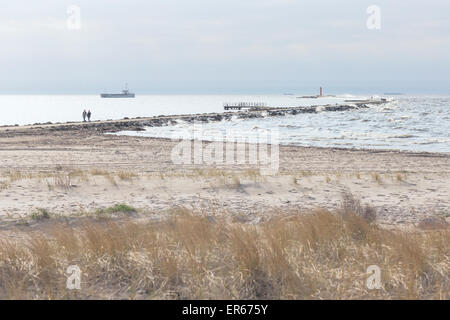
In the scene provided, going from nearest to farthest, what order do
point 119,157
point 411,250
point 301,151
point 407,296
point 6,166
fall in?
1. point 407,296
2. point 411,250
3. point 6,166
4. point 119,157
5. point 301,151

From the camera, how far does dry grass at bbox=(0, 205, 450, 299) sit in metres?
4.60

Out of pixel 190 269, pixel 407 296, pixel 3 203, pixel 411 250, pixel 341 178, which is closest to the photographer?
pixel 407 296

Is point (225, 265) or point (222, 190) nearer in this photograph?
point (225, 265)

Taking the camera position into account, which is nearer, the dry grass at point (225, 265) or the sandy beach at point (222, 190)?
the dry grass at point (225, 265)

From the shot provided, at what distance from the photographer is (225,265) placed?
511 centimetres

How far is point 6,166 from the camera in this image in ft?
57.5

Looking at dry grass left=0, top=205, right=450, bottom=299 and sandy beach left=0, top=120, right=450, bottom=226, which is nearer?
dry grass left=0, top=205, right=450, bottom=299

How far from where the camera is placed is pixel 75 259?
17.5 ft

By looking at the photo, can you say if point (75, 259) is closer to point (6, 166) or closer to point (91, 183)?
point (91, 183)

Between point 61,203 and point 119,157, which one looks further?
point 119,157

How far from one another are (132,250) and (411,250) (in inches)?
133

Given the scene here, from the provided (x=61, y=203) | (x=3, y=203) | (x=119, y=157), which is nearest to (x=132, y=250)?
(x=61, y=203)

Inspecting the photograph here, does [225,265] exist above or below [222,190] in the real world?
above

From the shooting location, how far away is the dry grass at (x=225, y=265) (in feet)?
15.1
